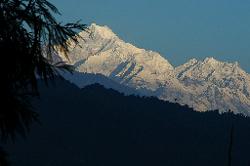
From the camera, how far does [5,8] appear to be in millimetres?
16328

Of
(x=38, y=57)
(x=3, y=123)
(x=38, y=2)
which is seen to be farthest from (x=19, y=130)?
(x=38, y=2)

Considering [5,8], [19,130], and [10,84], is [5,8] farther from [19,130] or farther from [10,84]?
[19,130]

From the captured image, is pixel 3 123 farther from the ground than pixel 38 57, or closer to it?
closer to it

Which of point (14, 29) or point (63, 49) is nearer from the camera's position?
point (14, 29)

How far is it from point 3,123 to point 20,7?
2.47 metres

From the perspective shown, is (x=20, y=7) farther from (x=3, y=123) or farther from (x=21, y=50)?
(x=3, y=123)

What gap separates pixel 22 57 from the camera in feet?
53.2

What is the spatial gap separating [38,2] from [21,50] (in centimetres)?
118

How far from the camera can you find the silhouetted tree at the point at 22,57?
1606 cm

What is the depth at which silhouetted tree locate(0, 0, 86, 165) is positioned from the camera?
16.1 m

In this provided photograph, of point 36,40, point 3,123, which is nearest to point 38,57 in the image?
point 36,40

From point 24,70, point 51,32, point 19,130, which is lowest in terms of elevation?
point 19,130

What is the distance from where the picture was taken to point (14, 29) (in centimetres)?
1614

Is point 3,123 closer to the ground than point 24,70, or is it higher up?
closer to the ground
